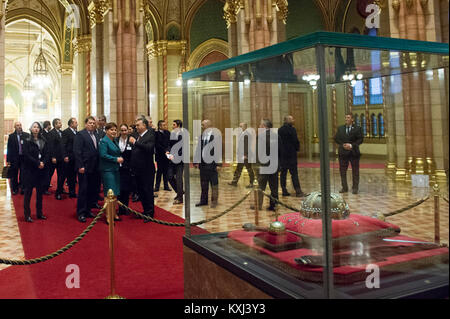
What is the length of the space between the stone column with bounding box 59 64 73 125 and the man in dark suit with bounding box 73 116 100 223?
18.4 meters

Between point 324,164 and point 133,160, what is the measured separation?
5020 mm

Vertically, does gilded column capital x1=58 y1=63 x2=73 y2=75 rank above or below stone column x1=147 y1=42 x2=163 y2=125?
above

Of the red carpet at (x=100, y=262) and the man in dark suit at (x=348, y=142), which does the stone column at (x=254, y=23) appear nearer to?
the red carpet at (x=100, y=262)

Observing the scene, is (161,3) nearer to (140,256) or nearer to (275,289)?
(140,256)

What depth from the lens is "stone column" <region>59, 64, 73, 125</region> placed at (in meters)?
24.0

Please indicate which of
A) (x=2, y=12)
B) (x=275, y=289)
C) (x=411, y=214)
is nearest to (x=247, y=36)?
(x=2, y=12)

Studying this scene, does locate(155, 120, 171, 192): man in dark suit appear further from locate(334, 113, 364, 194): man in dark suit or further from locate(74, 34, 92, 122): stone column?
locate(74, 34, 92, 122): stone column

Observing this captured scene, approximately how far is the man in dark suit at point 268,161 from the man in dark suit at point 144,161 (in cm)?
258

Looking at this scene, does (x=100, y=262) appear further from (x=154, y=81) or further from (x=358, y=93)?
(x=154, y=81)

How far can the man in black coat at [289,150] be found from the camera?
329cm

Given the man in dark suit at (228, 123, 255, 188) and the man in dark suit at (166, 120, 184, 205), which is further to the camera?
the man in dark suit at (166, 120, 184, 205)

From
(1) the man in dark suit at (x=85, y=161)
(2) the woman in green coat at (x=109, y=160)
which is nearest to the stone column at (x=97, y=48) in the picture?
(1) the man in dark suit at (x=85, y=161)

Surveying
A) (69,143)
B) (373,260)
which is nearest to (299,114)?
(373,260)

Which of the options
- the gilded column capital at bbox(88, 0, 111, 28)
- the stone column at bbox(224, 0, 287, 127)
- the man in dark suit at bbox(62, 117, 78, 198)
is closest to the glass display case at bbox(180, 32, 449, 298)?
the man in dark suit at bbox(62, 117, 78, 198)
